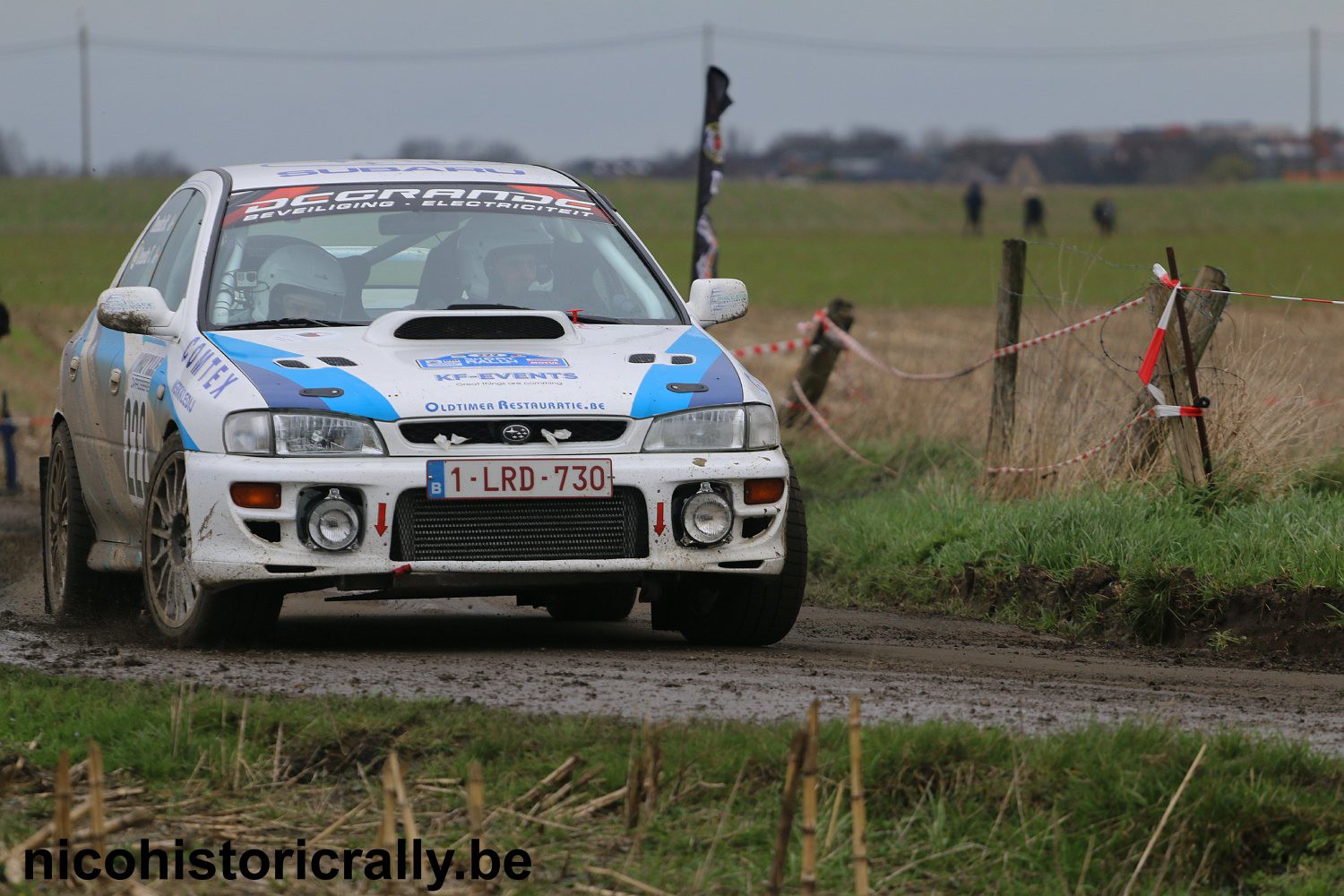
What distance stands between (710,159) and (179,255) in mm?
6964

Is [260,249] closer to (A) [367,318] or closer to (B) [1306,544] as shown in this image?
(A) [367,318]

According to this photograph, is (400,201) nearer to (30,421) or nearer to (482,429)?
(482,429)

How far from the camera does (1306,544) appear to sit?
7766 millimetres

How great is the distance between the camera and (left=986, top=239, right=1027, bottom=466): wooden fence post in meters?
10.5

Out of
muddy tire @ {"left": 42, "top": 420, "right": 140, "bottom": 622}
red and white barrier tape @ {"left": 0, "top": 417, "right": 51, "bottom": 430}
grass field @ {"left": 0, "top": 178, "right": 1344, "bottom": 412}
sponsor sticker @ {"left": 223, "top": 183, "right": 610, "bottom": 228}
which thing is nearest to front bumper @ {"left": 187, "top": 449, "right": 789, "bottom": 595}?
sponsor sticker @ {"left": 223, "top": 183, "right": 610, "bottom": 228}

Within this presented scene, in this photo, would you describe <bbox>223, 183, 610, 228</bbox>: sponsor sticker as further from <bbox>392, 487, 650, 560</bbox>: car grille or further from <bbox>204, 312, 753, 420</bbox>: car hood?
<bbox>392, 487, 650, 560</bbox>: car grille

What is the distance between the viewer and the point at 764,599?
6.93m

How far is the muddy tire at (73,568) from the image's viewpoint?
26.2ft

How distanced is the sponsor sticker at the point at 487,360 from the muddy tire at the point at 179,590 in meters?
0.88

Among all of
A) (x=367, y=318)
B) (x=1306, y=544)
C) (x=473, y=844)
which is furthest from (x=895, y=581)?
(x=473, y=844)

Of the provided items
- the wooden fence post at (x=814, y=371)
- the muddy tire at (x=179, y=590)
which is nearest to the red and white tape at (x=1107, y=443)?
the wooden fence post at (x=814, y=371)

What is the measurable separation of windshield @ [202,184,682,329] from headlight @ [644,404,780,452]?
90cm

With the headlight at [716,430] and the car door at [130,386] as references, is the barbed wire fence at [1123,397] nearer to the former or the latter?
the headlight at [716,430]

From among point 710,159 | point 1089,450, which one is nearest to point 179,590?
point 1089,450
